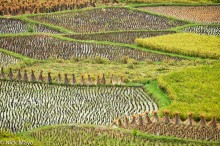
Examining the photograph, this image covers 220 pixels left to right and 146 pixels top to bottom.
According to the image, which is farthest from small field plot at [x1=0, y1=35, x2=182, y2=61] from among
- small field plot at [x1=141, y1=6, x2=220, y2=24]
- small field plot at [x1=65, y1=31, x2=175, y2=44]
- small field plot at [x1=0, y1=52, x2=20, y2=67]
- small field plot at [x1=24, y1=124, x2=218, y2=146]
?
small field plot at [x1=24, y1=124, x2=218, y2=146]

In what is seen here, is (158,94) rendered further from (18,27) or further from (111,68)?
(18,27)

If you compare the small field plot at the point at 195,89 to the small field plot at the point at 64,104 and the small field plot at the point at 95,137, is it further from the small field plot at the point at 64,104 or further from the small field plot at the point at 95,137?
the small field plot at the point at 95,137

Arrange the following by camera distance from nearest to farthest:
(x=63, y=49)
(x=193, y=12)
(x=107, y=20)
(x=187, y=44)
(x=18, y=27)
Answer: (x=63, y=49) → (x=187, y=44) → (x=18, y=27) → (x=107, y=20) → (x=193, y=12)

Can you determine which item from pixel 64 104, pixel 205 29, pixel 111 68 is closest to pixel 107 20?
pixel 205 29

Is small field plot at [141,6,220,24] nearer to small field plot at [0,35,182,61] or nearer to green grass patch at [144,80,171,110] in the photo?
small field plot at [0,35,182,61]

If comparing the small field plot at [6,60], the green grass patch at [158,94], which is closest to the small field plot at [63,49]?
the small field plot at [6,60]

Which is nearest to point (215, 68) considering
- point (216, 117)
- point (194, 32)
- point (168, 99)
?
point (168, 99)

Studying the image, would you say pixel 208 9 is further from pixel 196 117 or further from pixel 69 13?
pixel 196 117

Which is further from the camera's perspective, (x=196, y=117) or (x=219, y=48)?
(x=219, y=48)
